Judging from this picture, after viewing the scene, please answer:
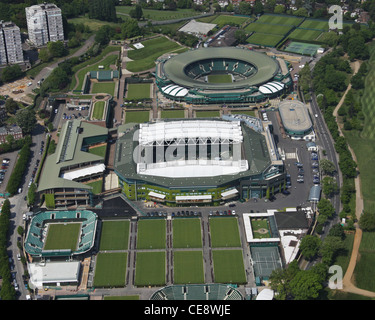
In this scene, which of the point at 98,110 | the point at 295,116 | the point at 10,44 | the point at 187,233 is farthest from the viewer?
the point at 10,44

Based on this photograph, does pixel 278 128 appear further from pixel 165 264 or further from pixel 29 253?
pixel 29 253

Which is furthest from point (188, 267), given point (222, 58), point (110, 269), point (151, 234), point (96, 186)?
point (222, 58)

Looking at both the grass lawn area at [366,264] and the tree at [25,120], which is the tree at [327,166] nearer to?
the grass lawn area at [366,264]

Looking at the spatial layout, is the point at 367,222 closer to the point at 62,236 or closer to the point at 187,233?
the point at 187,233

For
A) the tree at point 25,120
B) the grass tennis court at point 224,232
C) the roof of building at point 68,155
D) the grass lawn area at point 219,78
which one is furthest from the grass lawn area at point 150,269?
the grass lawn area at point 219,78

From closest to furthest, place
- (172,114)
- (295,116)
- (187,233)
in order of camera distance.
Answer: (187,233), (295,116), (172,114)

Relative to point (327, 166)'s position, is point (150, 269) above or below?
below

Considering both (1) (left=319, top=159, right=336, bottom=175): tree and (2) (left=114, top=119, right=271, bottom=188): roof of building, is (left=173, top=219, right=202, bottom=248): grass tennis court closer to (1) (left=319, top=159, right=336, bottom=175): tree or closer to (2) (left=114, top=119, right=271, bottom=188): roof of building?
(2) (left=114, top=119, right=271, bottom=188): roof of building

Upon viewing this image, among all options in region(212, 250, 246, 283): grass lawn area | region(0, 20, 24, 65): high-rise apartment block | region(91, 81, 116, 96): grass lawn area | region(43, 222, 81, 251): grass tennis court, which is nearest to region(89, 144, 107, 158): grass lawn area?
region(43, 222, 81, 251): grass tennis court
